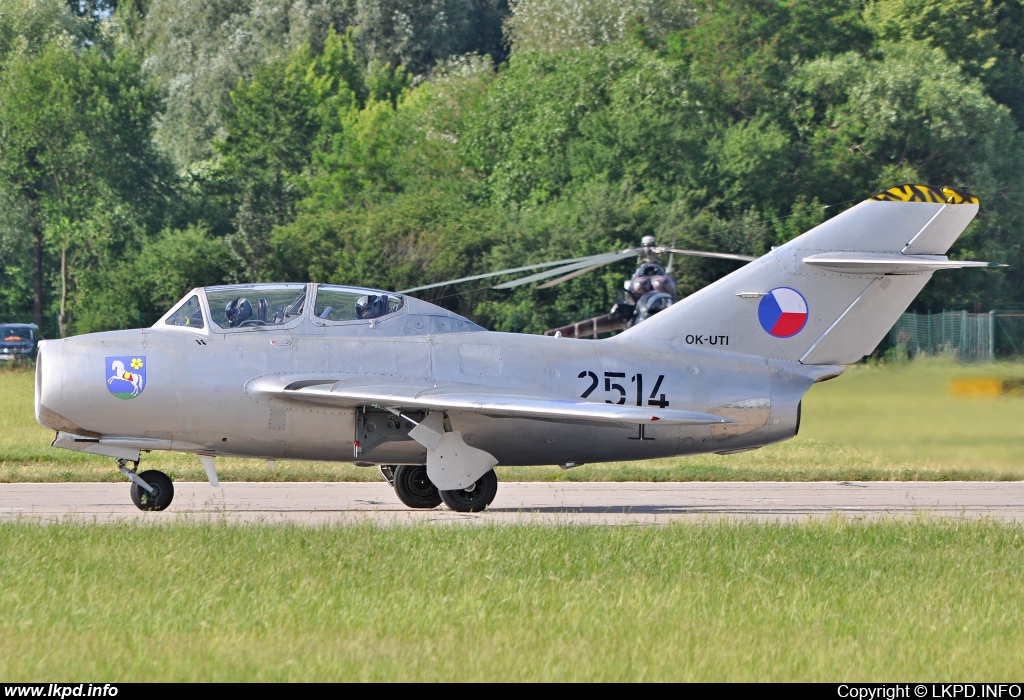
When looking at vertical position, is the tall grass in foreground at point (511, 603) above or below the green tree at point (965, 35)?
below

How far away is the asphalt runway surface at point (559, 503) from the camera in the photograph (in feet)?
42.3

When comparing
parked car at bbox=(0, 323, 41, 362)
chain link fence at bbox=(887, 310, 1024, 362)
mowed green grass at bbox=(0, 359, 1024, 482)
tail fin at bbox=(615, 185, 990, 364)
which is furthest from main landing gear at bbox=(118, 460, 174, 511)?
parked car at bbox=(0, 323, 41, 362)

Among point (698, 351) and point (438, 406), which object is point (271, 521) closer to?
point (438, 406)

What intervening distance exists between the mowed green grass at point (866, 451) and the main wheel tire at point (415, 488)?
3178 mm

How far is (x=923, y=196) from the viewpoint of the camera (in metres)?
14.5

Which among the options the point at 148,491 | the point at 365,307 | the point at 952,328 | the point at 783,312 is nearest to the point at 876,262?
the point at 783,312

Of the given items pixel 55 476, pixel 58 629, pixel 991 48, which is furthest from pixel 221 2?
pixel 58 629

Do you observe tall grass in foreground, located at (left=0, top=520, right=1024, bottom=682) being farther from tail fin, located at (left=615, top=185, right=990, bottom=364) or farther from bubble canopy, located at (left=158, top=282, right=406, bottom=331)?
tail fin, located at (left=615, top=185, right=990, bottom=364)

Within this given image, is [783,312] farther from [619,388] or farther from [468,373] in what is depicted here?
[468,373]

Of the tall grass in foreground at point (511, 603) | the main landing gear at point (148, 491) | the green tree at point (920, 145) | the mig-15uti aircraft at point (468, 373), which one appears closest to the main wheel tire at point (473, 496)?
the mig-15uti aircraft at point (468, 373)

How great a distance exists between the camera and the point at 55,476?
1686 centimetres

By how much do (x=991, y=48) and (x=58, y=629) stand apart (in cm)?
5790

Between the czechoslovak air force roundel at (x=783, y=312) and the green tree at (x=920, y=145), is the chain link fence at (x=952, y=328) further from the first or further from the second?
the czechoslovak air force roundel at (x=783, y=312)

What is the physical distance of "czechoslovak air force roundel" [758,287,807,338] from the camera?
14.5 meters
